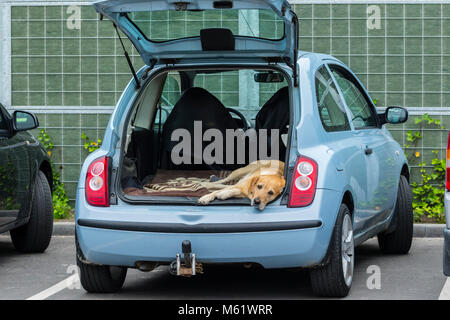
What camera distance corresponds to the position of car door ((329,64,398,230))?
712 cm

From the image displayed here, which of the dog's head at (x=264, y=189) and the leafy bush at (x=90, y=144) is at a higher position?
the leafy bush at (x=90, y=144)

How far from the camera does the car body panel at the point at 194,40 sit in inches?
237

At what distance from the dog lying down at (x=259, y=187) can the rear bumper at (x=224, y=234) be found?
0.08m

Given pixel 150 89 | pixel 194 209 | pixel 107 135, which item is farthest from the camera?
pixel 150 89

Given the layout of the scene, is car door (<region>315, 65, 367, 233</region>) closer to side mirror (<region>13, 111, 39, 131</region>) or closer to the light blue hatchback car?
the light blue hatchback car

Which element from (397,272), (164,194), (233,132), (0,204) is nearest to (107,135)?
(164,194)

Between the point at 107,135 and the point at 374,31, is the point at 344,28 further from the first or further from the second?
the point at 107,135

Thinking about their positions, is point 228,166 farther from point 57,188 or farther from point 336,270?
point 57,188

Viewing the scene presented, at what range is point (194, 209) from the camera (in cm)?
598

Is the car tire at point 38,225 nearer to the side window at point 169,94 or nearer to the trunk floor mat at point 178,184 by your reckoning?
the side window at point 169,94

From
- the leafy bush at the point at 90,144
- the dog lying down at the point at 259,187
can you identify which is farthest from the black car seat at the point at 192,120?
the leafy bush at the point at 90,144

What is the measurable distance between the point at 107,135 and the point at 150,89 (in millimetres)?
796

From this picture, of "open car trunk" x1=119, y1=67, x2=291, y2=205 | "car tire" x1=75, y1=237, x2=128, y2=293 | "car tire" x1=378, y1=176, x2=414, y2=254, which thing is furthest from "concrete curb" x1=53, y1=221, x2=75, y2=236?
"car tire" x1=75, y1=237, x2=128, y2=293

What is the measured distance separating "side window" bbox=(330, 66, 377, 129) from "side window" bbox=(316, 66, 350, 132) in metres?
0.23
